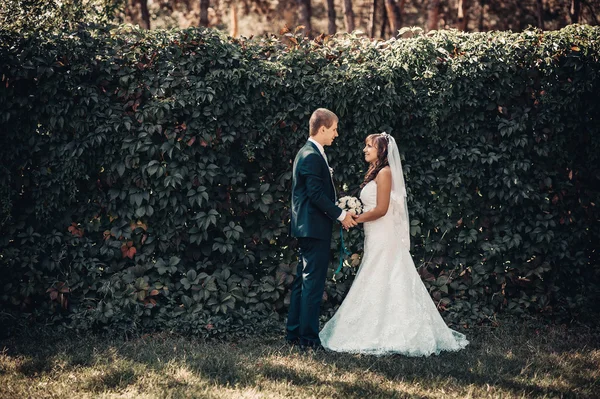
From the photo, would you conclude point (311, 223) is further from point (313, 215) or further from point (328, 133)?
point (328, 133)

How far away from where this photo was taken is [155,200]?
5891mm

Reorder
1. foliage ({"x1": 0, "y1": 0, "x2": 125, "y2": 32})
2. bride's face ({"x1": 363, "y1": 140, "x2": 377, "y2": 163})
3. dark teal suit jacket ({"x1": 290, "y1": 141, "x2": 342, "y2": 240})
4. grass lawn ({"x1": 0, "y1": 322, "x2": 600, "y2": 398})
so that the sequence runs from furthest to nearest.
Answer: foliage ({"x1": 0, "y1": 0, "x2": 125, "y2": 32}) < bride's face ({"x1": 363, "y1": 140, "x2": 377, "y2": 163}) < dark teal suit jacket ({"x1": 290, "y1": 141, "x2": 342, "y2": 240}) < grass lawn ({"x1": 0, "y1": 322, "x2": 600, "y2": 398})

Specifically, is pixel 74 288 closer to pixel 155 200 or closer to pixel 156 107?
pixel 155 200

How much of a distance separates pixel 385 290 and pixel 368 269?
0.25 metres

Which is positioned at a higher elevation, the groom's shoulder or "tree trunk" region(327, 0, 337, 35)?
"tree trunk" region(327, 0, 337, 35)

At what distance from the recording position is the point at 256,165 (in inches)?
249

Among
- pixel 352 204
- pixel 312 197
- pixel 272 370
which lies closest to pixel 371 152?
pixel 352 204

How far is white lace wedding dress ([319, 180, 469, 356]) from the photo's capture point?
5191 millimetres

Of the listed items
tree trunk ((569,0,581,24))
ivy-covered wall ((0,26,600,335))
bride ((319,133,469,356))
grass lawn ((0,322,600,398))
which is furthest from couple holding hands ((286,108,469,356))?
tree trunk ((569,0,581,24))

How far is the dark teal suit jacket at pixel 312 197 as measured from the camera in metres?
5.04

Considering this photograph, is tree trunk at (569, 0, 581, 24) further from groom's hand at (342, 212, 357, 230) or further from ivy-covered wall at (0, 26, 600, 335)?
groom's hand at (342, 212, 357, 230)

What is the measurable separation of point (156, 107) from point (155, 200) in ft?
3.08

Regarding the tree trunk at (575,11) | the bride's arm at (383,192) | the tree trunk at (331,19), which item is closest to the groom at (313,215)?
the bride's arm at (383,192)

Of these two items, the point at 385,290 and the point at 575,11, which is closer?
the point at 385,290
